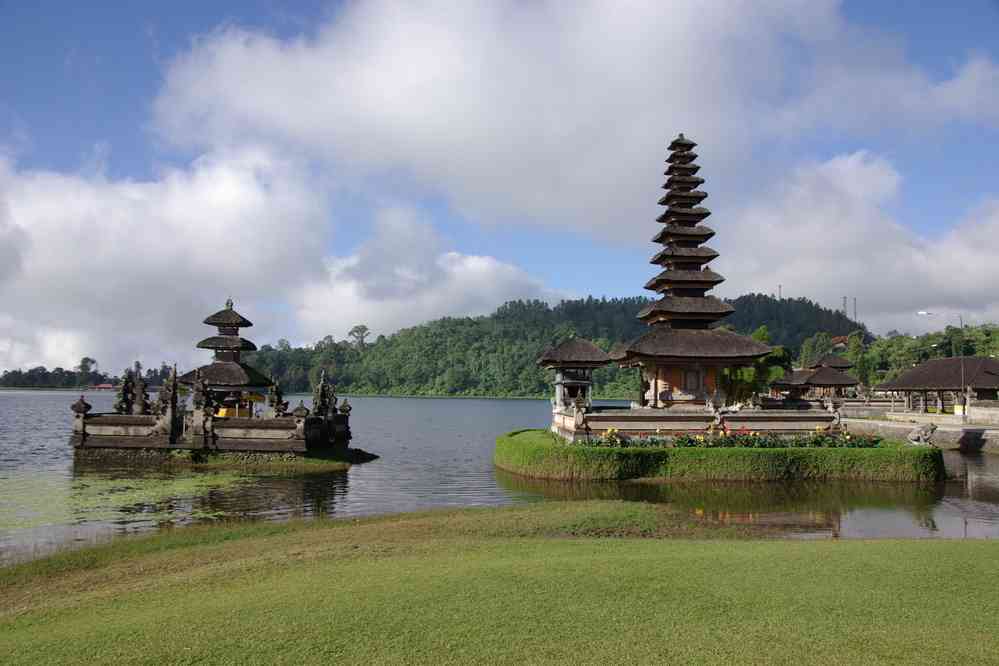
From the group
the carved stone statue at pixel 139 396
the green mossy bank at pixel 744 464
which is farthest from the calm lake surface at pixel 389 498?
the carved stone statue at pixel 139 396

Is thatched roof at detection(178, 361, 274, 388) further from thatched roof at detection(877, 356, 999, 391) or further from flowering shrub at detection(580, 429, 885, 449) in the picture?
thatched roof at detection(877, 356, 999, 391)

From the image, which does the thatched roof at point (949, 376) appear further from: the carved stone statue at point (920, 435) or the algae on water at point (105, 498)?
the algae on water at point (105, 498)

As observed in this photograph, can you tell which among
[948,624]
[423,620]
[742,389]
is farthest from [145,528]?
[742,389]

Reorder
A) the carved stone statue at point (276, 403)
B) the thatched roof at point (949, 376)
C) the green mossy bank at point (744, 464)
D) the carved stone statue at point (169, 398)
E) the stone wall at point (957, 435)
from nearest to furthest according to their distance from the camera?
the green mossy bank at point (744, 464) < the carved stone statue at point (169, 398) < the carved stone statue at point (276, 403) < the stone wall at point (957, 435) < the thatched roof at point (949, 376)

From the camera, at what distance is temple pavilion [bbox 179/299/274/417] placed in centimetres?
4328

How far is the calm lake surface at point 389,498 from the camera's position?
2103 cm

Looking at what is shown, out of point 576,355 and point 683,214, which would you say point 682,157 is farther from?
point 576,355

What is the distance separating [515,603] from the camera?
10.0 m

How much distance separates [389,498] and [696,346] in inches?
835

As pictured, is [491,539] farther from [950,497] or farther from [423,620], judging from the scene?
[950,497]

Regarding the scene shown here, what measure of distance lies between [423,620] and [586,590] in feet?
9.03

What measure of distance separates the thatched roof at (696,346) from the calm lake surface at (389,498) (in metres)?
11.3

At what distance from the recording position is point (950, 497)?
27.3m

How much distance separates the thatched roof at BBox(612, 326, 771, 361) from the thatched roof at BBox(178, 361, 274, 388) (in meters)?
23.6
